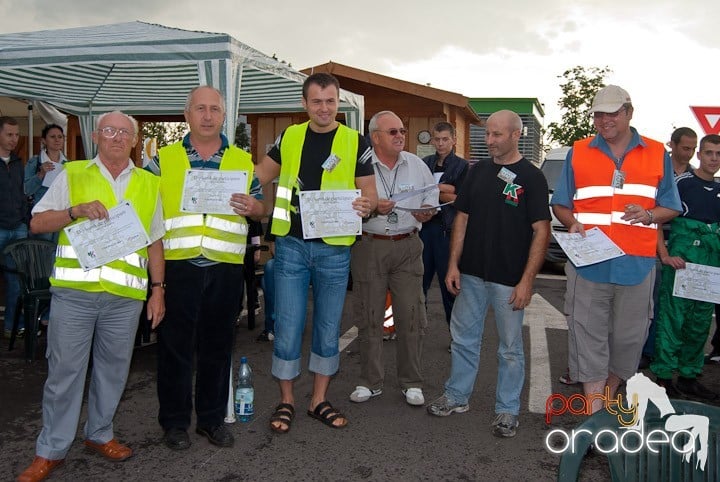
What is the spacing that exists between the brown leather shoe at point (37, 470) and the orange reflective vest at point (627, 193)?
3.41m

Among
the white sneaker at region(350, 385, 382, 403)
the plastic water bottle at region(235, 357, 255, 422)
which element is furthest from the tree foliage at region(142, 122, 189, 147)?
the plastic water bottle at region(235, 357, 255, 422)

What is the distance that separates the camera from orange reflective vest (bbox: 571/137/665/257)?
3.94m

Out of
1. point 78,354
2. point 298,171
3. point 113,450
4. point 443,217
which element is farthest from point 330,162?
point 443,217

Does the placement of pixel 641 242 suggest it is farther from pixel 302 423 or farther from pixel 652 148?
pixel 302 423

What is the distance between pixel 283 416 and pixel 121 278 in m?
1.43

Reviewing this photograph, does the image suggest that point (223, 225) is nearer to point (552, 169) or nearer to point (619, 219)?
point (619, 219)

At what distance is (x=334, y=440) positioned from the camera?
3979 millimetres

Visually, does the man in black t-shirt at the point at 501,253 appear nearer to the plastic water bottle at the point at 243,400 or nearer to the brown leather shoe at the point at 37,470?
the plastic water bottle at the point at 243,400

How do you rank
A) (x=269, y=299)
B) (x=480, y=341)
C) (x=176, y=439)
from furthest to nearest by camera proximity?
(x=269, y=299) < (x=480, y=341) < (x=176, y=439)

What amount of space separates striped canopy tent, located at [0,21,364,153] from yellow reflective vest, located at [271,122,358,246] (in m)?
0.89

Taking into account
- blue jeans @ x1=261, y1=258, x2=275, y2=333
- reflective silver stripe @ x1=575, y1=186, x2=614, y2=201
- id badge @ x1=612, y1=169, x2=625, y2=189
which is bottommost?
blue jeans @ x1=261, y1=258, x2=275, y2=333

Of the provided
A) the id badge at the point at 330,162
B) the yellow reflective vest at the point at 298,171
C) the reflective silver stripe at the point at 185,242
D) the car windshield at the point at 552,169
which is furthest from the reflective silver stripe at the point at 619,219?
the car windshield at the point at 552,169

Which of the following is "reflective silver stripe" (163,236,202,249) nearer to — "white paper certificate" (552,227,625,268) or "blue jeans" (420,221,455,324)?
"white paper certificate" (552,227,625,268)

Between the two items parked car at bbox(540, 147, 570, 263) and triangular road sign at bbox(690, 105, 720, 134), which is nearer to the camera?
triangular road sign at bbox(690, 105, 720, 134)
